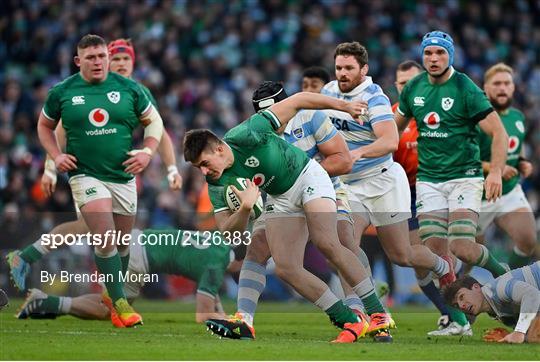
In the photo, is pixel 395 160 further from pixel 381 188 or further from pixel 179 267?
pixel 179 267

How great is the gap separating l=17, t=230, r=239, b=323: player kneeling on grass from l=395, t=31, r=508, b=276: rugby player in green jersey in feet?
6.61

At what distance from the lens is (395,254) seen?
1113cm

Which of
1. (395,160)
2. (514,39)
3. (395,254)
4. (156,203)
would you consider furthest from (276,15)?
(395,254)

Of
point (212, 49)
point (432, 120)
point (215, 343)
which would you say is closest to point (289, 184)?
point (215, 343)

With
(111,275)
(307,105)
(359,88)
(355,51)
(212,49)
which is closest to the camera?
(307,105)

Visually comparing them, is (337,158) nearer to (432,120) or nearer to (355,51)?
(355,51)

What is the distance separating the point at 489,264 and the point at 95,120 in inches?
152

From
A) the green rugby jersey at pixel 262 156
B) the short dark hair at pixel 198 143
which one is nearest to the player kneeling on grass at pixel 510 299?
the green rugby jersey at pixel 262 156

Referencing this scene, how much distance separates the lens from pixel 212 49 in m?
24.5

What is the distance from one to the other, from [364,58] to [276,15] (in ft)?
49.5

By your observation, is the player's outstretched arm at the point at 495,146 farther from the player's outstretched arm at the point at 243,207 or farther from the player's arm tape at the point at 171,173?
the player's arm tape at the point at 171,173

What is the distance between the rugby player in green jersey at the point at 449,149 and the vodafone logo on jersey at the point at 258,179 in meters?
2.41

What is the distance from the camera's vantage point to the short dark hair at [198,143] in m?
9.38

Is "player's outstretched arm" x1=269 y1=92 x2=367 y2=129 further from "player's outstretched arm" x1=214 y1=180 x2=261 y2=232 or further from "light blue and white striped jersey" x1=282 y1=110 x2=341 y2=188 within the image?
"light blue and white striped jersey" x1=282 y1=110 x2=341 y2=188
